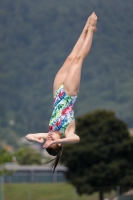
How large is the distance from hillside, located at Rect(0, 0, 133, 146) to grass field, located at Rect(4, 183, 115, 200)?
72.7 metres

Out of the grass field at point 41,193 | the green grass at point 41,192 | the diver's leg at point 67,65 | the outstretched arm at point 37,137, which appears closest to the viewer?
the outstretched arm at point 37,137

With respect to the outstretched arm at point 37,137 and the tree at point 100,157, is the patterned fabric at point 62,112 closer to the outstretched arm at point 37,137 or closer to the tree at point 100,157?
the outstretched arm at point 37,137

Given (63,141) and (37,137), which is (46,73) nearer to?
(37,137)

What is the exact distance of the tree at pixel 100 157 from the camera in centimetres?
3750

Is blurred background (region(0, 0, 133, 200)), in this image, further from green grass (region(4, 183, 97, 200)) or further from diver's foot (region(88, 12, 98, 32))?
diver's foot (region(88, 12, 98, 32))

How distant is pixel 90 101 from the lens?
141625 millimetres

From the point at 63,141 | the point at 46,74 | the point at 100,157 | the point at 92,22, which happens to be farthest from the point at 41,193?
the point at 46,74

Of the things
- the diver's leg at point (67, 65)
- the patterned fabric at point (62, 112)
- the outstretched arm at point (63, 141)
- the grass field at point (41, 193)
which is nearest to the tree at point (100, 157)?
the grass field at point (41, 193)

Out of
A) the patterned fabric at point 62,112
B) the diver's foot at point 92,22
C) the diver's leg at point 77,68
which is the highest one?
the diver's foot at point 92,22

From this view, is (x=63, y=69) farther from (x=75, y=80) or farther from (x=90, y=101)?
(x=90, y=101)

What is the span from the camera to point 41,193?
1876 inches

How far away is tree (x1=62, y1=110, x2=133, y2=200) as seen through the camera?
37.5 meters

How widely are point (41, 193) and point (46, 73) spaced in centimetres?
9681

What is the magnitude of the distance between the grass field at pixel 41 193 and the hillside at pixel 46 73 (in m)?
72.7
